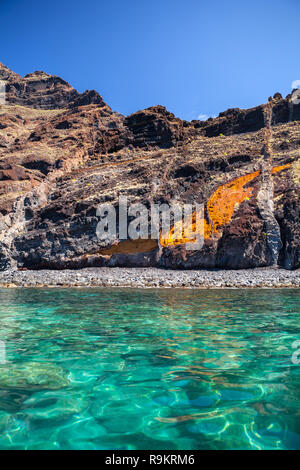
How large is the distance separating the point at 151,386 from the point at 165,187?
28.4m

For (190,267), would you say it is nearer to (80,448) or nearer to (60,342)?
(60,342)

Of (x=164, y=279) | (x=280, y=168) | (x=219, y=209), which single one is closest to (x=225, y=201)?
(x=219, y=209)

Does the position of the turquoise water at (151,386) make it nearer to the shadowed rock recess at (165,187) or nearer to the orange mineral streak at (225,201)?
the shadowed rock recess at (165,187)

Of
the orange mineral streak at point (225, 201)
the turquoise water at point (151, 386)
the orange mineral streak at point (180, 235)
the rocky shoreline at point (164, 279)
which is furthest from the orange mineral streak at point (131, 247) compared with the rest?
the turquoise water at point (151, 386)

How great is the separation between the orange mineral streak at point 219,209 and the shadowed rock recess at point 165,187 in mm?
110

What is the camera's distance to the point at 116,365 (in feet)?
15.6

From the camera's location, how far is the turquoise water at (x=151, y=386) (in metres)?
2.85

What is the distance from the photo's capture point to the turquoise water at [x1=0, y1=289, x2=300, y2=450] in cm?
285

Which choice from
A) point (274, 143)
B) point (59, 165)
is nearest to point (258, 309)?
point (274, 143)

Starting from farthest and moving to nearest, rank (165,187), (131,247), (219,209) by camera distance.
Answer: (165,187) → (219,209) → (131,247)

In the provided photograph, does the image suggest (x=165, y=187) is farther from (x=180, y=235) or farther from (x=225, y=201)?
(x=180, y=235)

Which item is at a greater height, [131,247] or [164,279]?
[131,247]

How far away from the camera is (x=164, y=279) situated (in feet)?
66.7

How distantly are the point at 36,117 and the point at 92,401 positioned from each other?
105m
